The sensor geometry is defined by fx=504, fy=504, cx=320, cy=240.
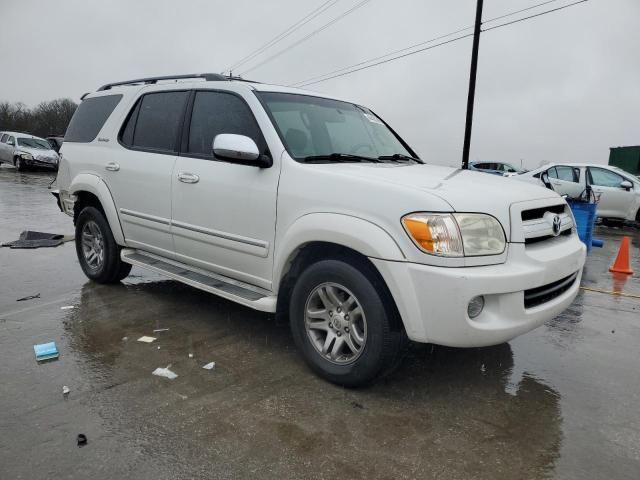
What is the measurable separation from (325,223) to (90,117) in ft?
11.6

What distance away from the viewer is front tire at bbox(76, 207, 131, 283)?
5.05 meters

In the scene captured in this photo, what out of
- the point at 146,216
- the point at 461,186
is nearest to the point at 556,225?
the point at 461,186

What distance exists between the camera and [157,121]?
4520mm

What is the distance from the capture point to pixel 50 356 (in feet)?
11.5

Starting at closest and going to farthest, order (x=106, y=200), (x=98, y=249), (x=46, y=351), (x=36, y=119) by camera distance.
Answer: (x=46, y=351)
(x=106, y=200)
(x=98, y=249)
(x=36, y=119)

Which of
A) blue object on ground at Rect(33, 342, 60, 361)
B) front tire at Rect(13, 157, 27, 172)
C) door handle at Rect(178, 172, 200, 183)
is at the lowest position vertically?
blue object on ground at Rect(33, 342, 60, 361)

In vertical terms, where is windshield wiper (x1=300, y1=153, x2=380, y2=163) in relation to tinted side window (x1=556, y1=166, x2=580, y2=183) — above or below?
above

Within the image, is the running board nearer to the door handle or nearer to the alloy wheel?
the alloy wheel

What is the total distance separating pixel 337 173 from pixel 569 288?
5.71 feet

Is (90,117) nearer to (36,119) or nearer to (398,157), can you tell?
(398,157)

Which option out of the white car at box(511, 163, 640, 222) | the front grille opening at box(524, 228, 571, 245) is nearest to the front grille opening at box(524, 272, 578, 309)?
the front grille opening at box(524, 228, 571, 245)

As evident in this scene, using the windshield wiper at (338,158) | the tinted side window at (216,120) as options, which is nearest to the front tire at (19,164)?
the tinted side window at (216,120)

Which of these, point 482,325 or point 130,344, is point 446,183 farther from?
point 130,344

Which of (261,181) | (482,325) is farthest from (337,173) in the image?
(482,325)
